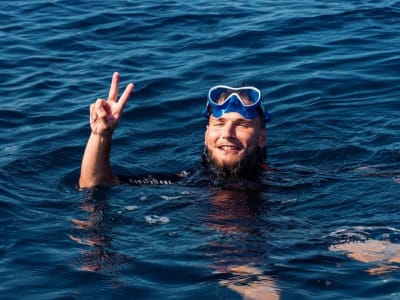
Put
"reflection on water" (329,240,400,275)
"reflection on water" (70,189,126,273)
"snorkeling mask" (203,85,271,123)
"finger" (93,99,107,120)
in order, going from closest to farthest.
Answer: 1. "reflection on water" (329,240,400,275)
2. "reflection on water" (70,189,126,273)
3. "finger" (93,99,107,120)
4. "snorkeling mask" (203,85,271,123)

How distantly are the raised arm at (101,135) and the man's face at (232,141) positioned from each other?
1168 millimetres

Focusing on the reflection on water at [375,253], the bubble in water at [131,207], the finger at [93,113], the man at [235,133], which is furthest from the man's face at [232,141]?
the reflection on water at [375,253]

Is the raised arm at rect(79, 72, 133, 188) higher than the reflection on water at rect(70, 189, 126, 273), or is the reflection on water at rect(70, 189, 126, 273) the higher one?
the raised arm at rect(79, 72, 133, 188)

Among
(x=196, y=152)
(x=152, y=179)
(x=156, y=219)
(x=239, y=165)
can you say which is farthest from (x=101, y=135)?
(x=196, y=152)

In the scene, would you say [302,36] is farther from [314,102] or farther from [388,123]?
[388,123]

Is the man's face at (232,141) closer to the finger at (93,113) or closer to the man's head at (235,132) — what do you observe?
the man's head at (235,132)

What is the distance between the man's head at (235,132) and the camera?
880 cm

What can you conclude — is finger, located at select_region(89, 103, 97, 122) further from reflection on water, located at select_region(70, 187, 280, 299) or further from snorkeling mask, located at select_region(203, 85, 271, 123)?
snorkeling mask, located at select_region(203, 85, 271, 123)

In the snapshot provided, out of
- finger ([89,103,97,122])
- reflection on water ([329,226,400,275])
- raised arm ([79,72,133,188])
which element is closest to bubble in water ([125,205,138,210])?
raised arm ([79,72,133,188])

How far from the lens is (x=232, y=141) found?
28.9 feet

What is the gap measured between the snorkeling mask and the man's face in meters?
0.06

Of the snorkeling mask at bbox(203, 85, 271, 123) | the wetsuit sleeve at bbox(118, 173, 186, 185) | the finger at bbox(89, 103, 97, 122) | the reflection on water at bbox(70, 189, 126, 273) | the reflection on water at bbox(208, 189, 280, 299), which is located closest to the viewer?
the reflection on water at bbox(208, 189, 280, 299)

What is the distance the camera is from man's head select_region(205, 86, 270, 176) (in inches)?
347

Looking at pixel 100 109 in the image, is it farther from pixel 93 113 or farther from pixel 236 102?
pixel 236 102
